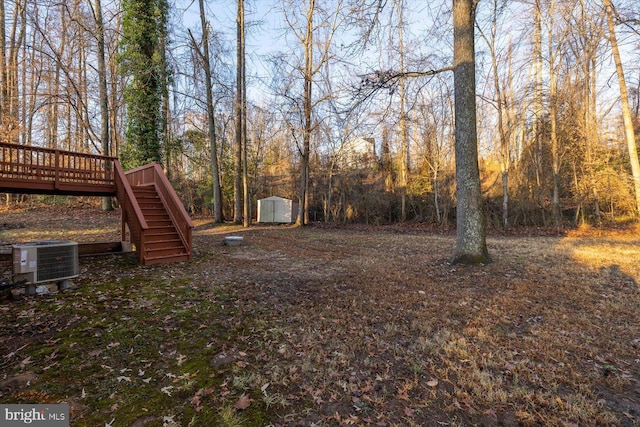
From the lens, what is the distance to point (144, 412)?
2.03 meters

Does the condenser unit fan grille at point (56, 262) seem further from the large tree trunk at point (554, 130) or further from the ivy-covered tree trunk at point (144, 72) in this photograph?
the large tree trunk at point (554, 130)

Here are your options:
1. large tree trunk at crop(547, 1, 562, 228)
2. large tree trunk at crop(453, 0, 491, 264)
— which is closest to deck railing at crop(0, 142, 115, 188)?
large tree trunk at crop(453, 0, 491, 264)

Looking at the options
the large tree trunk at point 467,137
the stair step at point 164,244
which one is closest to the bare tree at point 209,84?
the stair step at point 164,244

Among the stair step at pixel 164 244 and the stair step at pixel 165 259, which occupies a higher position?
the stair step at pixel 164 244

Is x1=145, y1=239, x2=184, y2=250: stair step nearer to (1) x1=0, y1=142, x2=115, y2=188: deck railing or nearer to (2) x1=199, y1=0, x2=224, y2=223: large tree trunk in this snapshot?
(1) x1=0, y1=142, x2=115, y2=188: deck railing

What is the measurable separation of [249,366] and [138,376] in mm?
899

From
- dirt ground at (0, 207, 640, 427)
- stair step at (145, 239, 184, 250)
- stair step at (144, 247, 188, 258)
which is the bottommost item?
dirt ground at (0, 207, 640, 427)

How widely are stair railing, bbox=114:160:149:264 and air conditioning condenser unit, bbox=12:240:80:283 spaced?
1.86 metres

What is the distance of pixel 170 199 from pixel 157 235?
121 centimetres

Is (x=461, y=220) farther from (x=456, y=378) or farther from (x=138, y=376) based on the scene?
(x=138, y=376)

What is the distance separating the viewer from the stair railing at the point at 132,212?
6562mm

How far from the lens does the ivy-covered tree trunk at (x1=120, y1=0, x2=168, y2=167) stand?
14.0m

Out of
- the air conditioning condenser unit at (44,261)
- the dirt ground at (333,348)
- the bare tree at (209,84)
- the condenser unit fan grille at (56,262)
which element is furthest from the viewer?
the bare tree at (209,84)

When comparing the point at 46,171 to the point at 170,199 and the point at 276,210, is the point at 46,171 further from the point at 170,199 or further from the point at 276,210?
the point at 276,210
